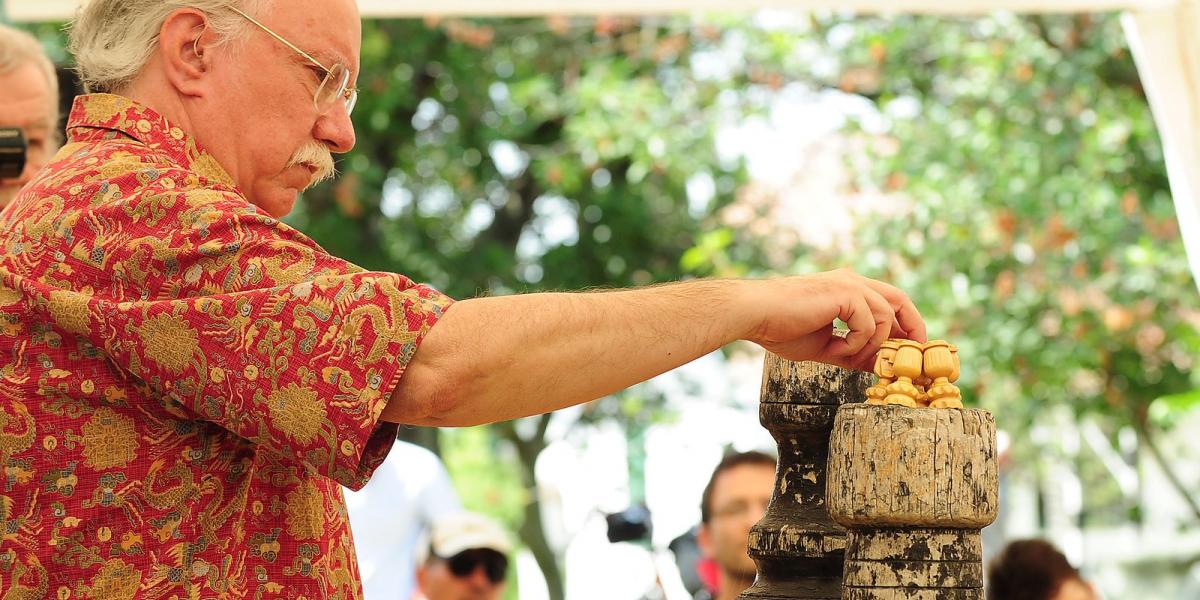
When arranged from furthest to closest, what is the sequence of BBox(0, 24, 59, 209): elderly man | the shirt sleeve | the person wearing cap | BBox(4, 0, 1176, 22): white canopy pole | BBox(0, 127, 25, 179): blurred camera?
1. the person wearing cap
2. BBox(4, 0, 1176, 22): white canopy pole
3. BBox(0, 24, 59, 209): elderly man
4. BBox(0, 127, 25, 179): blurred camera
5. the shirt sleeve

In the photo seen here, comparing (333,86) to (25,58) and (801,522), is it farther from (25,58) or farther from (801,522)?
(25,58)

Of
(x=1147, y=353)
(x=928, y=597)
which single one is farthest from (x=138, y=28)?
(x=1147, y=353)

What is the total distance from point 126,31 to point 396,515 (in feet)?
9.04

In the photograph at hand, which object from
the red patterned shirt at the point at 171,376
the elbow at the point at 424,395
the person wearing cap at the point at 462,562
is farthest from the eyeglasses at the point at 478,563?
the elbow at the point at 424,395

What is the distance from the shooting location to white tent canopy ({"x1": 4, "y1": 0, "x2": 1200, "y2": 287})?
13.5 ft

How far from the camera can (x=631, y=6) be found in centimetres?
414

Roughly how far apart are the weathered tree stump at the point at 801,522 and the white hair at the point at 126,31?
2.64ft

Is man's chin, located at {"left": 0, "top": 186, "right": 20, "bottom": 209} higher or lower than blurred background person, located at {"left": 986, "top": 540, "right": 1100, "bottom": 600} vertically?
higher

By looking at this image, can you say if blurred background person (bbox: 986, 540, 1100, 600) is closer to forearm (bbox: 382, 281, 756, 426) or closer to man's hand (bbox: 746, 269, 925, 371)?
man's hand (bbox: 746, 269, 925, 371)

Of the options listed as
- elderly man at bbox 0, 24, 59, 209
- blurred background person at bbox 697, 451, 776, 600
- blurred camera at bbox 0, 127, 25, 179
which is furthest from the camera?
blurred background person at bbox 697, 451, 776, 600

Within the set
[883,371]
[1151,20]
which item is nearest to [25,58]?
[883,371]

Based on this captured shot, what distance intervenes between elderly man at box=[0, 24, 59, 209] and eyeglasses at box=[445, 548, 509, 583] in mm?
1806

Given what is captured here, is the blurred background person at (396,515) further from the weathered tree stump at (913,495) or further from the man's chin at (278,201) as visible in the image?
the weathered tree stump at (913,495)

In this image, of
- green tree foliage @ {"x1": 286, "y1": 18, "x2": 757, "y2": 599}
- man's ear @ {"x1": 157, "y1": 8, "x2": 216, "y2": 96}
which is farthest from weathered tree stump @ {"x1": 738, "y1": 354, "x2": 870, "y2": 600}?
green tree foliage @ {"x1": 286, "y1": 18, "x2": 757, "y2": 599}
